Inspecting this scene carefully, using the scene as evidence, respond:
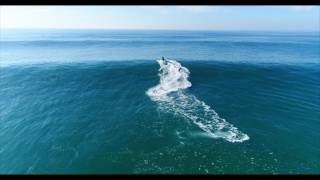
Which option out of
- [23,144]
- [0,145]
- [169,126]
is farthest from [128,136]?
[0,145]

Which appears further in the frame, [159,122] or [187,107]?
[187,107]

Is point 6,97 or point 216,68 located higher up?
point 216,68

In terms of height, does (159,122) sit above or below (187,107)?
below

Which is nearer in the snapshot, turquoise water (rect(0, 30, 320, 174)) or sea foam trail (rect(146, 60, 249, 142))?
turquoise water (rect(0, 30, 320, 174))
